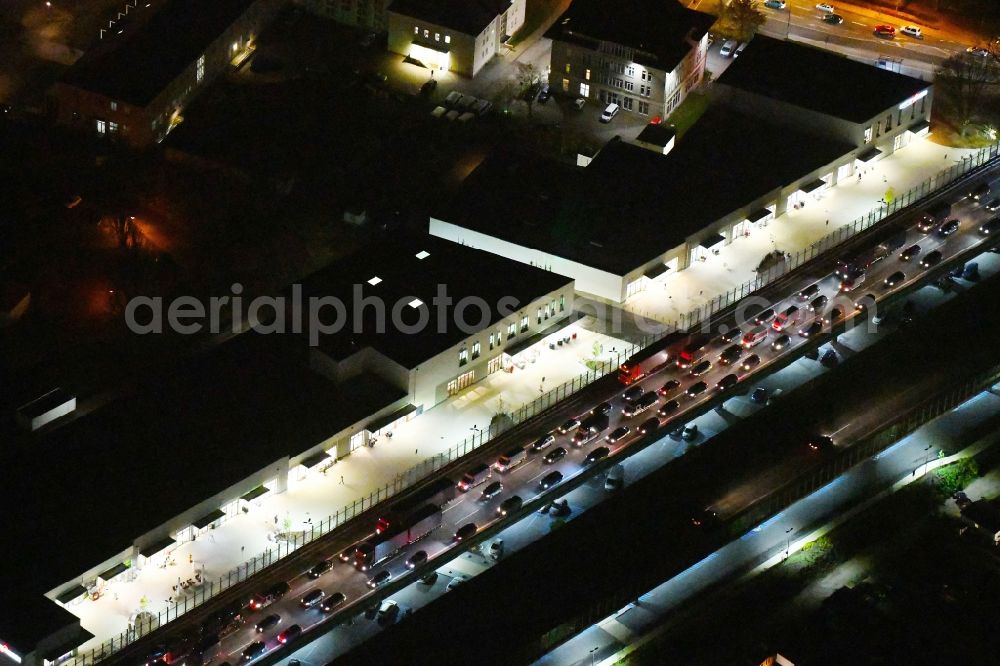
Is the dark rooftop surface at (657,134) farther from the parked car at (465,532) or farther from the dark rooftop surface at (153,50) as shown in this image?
the parked car at (465,532)

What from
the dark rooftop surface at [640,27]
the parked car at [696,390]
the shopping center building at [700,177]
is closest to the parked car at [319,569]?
the parked car at [696,390]

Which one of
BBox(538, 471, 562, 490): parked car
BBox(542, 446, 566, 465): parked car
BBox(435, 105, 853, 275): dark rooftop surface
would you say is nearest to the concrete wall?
BBox(435, 105, 853, 275): dark rooftop surface

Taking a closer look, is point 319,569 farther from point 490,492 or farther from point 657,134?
point 657,134

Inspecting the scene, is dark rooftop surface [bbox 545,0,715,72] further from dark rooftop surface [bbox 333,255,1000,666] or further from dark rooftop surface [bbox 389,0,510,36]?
dark rooftop surface [bbox 333,255,1000,666]

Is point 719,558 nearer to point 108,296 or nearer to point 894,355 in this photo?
point 894,355

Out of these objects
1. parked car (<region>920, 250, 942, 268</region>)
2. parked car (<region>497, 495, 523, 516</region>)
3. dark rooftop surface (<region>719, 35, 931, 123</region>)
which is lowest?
parked car (<region>497, 495, 523, 516</region>)

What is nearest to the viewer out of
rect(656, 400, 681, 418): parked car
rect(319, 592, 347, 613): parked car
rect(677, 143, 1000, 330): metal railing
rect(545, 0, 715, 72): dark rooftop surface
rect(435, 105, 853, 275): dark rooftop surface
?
rect(319, 592, 347, 613): parked car

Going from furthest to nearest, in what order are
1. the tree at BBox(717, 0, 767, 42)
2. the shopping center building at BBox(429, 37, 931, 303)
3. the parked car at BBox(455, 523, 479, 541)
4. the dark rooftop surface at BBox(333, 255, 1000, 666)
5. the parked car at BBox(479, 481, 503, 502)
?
the tree at BBox(717, 0, 767, 42)
the shopping center building at BBox(429, 37, 931, 303)
the parked car at BBox(479, 481, 503, 502)
the parked car at BBox(455, 523, 479, 541)
the dark rooftop surface at BBox(333, 255, 1000, 666)
